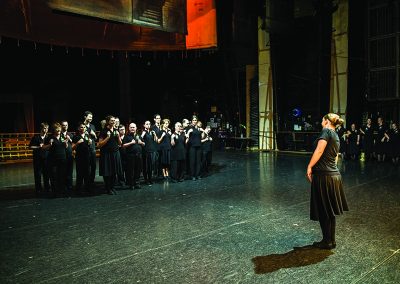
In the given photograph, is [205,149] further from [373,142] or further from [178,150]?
[373,142]

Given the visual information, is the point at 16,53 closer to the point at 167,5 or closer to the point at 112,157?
the point at 167,5

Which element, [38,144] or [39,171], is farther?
[39,171]

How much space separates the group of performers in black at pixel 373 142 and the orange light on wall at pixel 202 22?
745 cm

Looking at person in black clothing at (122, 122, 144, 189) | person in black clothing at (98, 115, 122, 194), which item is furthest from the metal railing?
person in black clothing at (98, 115, 122, 194)

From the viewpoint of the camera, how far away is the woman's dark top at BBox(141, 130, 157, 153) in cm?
1052

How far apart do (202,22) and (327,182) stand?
9117mm

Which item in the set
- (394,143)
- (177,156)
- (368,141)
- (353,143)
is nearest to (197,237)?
(177,156)

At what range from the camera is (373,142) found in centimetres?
1498

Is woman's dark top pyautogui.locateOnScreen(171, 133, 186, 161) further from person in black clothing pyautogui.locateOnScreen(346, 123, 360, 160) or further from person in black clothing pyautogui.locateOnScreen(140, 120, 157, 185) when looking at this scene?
person in black clothing pyautogui.locateOnScreen(346, 123, 360, 160)

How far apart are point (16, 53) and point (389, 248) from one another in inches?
883

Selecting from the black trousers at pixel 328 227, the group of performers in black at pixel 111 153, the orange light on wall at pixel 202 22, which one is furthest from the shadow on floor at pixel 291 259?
the orange light on wall at pixel 202 22

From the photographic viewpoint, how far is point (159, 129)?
1103 cm

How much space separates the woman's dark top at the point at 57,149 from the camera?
919 centimetres

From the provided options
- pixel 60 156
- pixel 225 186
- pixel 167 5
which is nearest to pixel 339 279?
pixel 225 186
